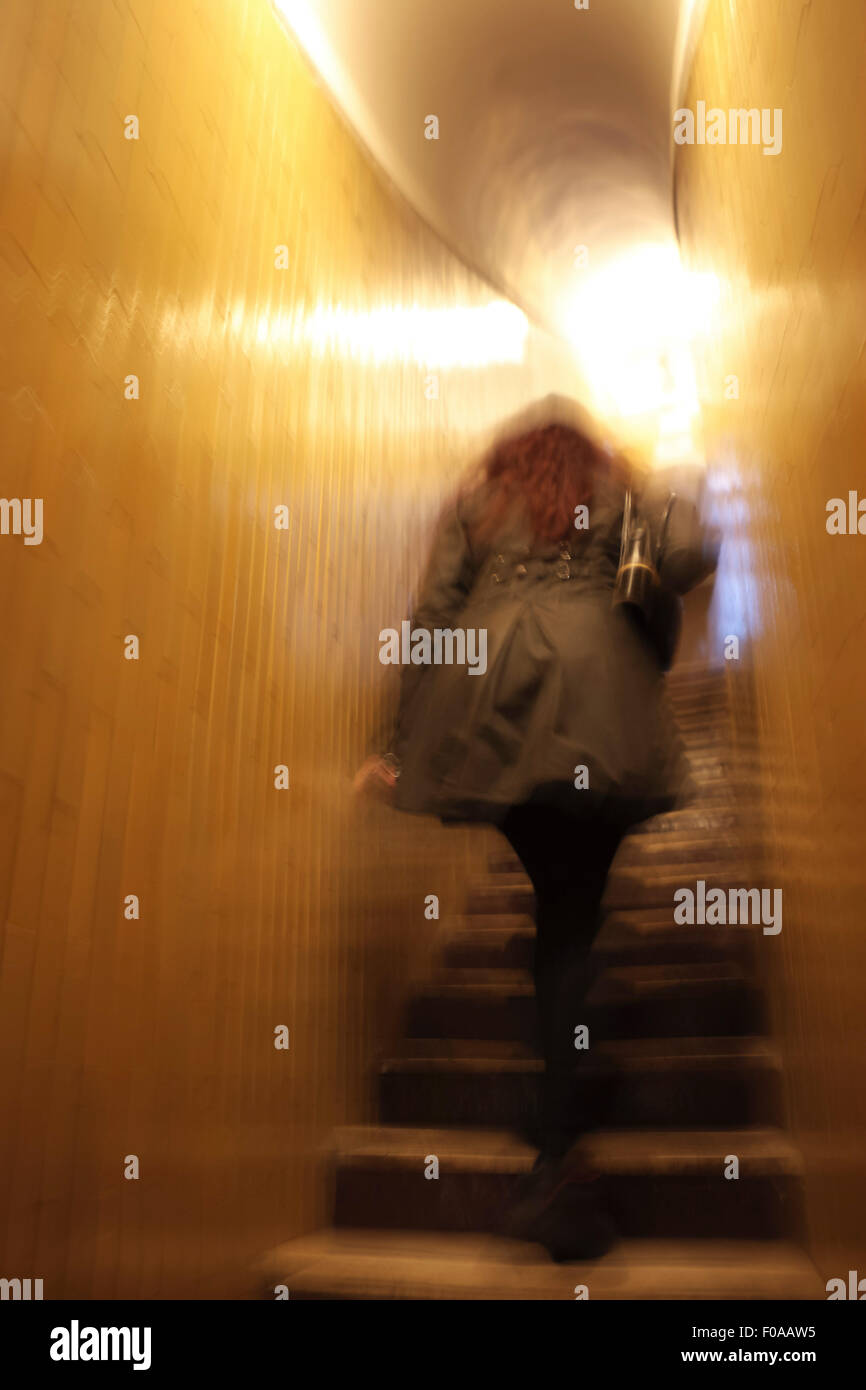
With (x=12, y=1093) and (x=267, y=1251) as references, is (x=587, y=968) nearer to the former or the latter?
(x=267, y=1251)

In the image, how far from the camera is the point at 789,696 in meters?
1.84

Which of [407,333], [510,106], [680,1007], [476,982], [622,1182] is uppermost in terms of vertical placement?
[510,106]

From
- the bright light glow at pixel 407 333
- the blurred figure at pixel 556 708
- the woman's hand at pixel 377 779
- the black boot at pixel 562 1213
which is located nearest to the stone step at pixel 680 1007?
the blurred figure at pixel 556 708

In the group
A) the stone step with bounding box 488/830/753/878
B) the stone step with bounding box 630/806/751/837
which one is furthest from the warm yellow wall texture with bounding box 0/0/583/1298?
the stone step with bounding box 630/806/751/837

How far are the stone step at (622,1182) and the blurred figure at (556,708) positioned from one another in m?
0.14

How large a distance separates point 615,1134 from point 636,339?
19.7 feet

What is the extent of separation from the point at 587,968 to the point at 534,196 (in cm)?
433

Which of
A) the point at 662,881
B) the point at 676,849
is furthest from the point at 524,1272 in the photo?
the point at 676,849

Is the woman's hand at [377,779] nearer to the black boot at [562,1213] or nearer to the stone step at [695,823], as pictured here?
the black boot at [562,1213]

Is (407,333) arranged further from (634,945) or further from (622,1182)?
(622,1182)

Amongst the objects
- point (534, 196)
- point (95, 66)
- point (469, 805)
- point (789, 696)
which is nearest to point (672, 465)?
point (789, 696)

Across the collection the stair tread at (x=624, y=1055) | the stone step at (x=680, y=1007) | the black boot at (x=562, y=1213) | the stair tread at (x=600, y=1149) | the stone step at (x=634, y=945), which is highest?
the stone step at (x=634, y=945)

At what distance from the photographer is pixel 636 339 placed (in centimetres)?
708

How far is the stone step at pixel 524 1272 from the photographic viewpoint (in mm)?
1593
